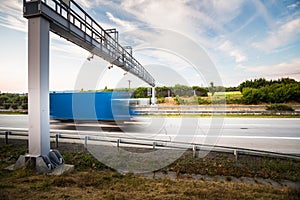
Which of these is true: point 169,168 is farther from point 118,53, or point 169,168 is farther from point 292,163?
point 118,53

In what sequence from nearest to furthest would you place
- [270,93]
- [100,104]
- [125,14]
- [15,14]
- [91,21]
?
1. [15,14]
2. [91,21]
3. [125,14]
4. [100,104]
5. [270,93]

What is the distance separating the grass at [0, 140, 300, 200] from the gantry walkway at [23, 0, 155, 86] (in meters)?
3.94

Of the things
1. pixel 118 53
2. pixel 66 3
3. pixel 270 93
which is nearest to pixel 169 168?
pixel 66 3

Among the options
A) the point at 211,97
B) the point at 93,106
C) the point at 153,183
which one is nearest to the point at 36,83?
the point at 153,183

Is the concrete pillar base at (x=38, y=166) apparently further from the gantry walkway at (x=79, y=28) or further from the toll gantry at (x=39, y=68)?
the gantry walkway at (x=79, y=28)

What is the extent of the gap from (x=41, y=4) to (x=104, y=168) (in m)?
4.43

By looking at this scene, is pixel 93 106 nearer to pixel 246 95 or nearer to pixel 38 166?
pixel 38 166

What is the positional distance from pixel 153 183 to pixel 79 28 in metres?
5.71

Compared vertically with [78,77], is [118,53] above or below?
above

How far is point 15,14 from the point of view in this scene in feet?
19.7

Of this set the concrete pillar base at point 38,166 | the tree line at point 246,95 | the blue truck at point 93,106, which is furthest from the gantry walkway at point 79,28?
the tree line at point 246,95

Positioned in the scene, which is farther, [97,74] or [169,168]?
[97,74]

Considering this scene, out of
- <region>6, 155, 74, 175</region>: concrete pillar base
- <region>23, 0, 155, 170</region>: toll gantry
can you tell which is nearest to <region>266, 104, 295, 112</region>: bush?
<region>6, 155, 74, 175</region>: concrete pillar base

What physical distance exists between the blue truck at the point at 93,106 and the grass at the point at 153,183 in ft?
24.4
